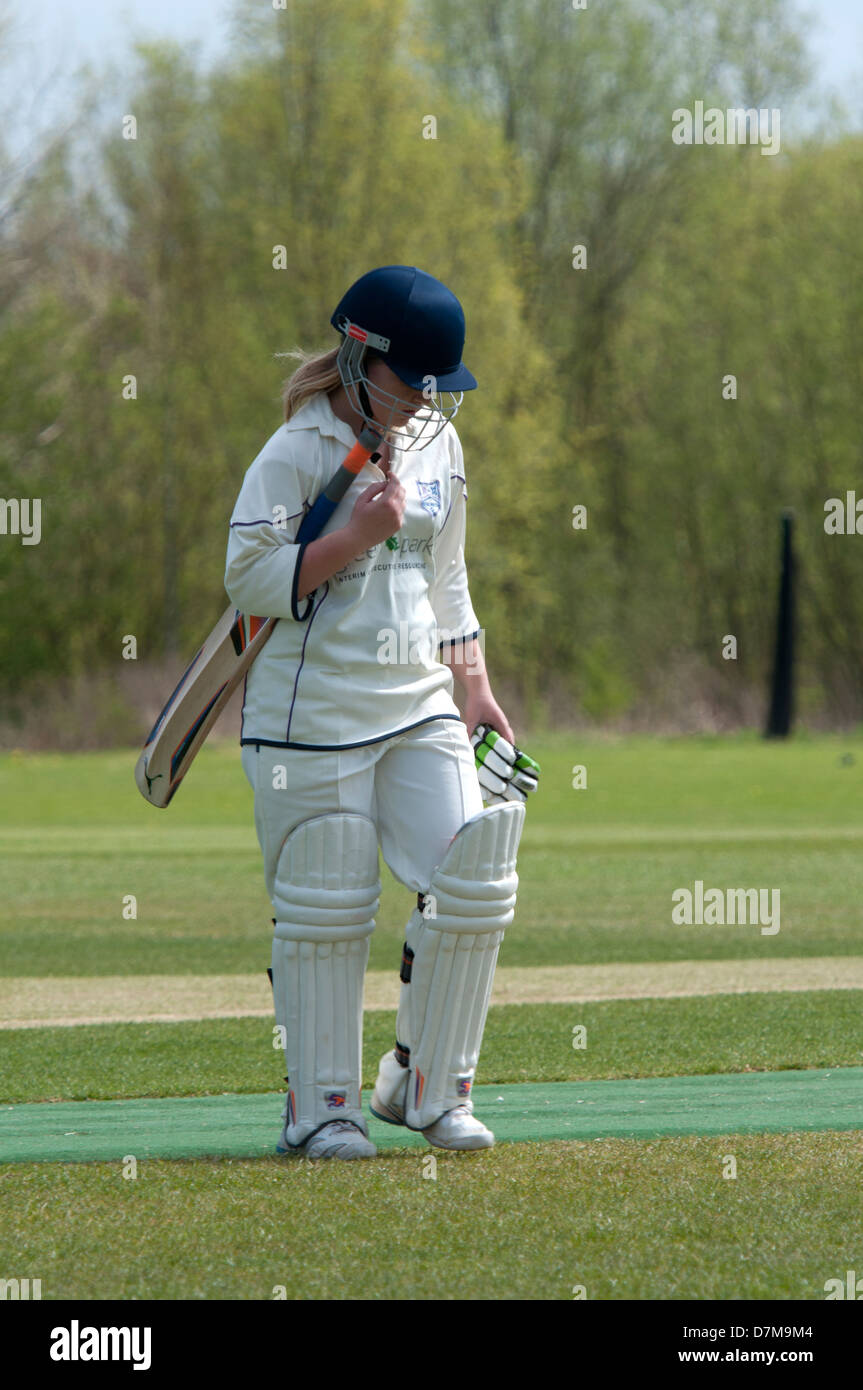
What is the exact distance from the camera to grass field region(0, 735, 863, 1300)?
3641 mm

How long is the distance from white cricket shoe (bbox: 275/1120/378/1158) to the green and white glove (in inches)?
38.4

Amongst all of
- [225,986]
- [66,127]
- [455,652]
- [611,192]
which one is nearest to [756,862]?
[225,986]

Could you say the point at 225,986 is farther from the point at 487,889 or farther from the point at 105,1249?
the point at 105,1249

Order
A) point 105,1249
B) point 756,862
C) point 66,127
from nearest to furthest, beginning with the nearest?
1. point 105,1249
2. point 756,862
3. point 66,127

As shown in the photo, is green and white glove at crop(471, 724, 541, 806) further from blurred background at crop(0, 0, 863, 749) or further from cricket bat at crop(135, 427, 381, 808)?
blurred background at crop(0, 0, 863, 749)

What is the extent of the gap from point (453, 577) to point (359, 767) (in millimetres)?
690

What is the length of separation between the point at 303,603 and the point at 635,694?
3599 centimetres

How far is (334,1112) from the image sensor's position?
4648 millimetres

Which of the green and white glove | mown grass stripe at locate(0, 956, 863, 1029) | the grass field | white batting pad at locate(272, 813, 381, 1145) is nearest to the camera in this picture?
the grass field

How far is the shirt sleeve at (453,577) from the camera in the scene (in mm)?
4941

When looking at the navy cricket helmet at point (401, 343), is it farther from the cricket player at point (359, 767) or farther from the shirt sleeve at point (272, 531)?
the shirt sleeve at point (272, 531)

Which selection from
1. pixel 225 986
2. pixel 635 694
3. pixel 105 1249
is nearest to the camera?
pixel 105 1249

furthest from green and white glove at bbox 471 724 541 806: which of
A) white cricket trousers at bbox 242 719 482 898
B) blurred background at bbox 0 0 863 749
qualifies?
blurred background at bbox 0 0 863 749

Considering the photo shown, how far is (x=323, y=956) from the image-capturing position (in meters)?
4.60
